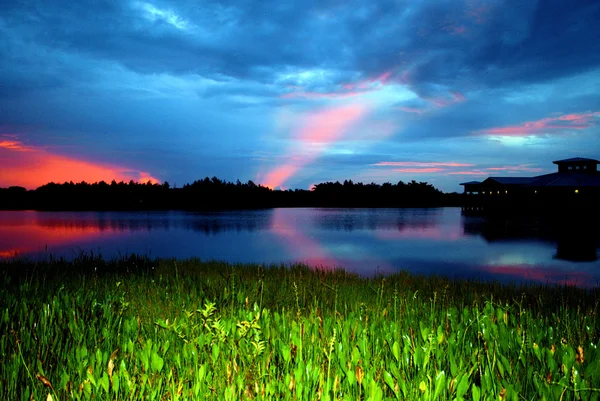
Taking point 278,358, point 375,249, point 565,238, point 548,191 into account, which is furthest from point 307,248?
point 548,191

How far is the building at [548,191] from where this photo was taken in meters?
64.3

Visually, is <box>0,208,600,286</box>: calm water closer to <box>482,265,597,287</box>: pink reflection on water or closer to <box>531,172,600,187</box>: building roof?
<box>482,265,597,287</box>: pink reflection on water

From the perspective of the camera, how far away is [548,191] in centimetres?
6844

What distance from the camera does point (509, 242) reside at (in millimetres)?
34906

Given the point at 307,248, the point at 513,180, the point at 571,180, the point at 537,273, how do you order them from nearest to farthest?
the point at 537,273 < the point at 307,248 < the point at 571,180 < the point at 513,180

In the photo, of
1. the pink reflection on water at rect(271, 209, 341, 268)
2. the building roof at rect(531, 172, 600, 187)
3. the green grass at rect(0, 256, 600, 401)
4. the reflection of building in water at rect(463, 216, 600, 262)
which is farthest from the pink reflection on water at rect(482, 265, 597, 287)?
Result: the building roof at rect(531, 172, 600, 187)

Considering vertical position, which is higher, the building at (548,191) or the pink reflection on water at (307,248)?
the building at (548,191)

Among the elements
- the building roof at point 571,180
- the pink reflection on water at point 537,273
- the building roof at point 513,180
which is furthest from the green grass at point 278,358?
the building roof at point 513,180

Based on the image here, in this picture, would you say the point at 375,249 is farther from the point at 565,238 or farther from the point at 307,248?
the point at 565,238

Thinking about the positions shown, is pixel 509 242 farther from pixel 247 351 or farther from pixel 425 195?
pixel 425 195

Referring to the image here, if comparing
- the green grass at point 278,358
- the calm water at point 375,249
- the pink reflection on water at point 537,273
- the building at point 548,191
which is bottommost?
the pink reflection on water at point 537,273

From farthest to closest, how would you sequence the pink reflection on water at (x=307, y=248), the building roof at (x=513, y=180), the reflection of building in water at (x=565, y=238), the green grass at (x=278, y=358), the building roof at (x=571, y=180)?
the building roof at (x=513, y=180) < the building roof at (x=571, y=180) < the reflection of building in water at (x=565, y=238) < the pink reflection on water at (x=307, y=248) < the green grass at (x=278, y=358)

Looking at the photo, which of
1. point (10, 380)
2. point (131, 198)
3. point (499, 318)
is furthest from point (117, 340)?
point (131, 198)

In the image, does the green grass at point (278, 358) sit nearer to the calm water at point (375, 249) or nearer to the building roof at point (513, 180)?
the calm water at point (375, 249)
